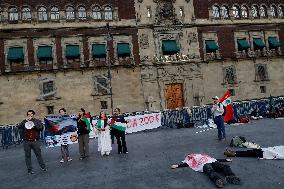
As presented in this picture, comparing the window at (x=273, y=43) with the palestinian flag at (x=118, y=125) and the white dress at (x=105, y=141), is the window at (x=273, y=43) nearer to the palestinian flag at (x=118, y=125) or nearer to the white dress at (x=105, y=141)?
the palestinian flag at (x=118, y=125)

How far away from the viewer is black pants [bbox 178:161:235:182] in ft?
20.0

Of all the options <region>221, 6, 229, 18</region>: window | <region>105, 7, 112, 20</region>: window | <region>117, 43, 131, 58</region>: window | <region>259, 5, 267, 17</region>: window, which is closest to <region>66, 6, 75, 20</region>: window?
<region>105, 7, 112, 20</region>: window

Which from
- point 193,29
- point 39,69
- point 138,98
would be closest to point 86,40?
point 39,69

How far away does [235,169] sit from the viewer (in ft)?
23.7

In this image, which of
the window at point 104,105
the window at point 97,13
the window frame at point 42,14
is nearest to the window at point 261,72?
the window at point 104,105

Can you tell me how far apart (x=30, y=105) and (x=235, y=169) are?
2299 cm

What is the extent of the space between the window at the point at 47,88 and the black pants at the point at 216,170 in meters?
22.8

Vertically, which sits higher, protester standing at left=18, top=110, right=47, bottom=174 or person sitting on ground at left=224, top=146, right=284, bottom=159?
protester standing at left=18, top=110, right=47, bottom=174

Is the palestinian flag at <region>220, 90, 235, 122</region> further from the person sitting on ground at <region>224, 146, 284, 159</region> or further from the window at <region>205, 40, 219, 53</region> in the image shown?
the window at <region>205, 40, 219, 53</region>

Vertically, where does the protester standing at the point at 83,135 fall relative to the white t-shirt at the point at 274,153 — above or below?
above

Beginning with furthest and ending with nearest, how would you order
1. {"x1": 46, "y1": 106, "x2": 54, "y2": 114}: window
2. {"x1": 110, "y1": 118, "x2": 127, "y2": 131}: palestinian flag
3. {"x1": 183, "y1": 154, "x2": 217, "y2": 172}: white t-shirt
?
1. {"x1": 46, "y1": 106, "x2": 54, "y2": 114}: window
2. {"x1": 110, "y1": 118, "x2": 127, "y2": 131}: palestinian flag
3. {"x1": 183, "y1": 154, "x2": 217, "y2": 172}: white t-shirt

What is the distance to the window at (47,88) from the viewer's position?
2752 cm

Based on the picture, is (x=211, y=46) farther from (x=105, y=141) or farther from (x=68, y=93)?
(x=105, y=141)

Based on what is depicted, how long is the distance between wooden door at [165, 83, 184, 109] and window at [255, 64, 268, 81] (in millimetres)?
8477
